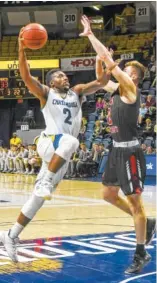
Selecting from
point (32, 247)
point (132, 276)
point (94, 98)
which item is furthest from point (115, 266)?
point (94, 98)

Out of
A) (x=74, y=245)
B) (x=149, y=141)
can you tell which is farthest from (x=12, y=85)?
(x=74, y=245)

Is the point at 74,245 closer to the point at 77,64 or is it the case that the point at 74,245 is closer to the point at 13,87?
the point at 13,87

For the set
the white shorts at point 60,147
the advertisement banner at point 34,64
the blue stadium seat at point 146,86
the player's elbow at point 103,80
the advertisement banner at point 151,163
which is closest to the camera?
the white shorts at point 60,147

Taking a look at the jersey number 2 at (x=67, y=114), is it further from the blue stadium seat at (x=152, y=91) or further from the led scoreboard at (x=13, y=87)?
the led scoreboard at (x=13, y=87)

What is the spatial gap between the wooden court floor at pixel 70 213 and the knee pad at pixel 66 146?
2180 millimetres

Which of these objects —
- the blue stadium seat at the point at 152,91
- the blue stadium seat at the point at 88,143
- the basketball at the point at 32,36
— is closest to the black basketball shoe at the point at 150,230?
the basketball at the point at 32,36

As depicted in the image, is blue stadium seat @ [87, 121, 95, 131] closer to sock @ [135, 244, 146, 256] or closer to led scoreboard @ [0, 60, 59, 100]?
led scoreboard @ [0, 60, 59, 100]

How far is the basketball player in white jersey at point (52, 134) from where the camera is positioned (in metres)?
5.48

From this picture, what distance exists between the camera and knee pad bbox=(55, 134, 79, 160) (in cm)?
551

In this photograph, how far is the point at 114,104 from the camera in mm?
5719

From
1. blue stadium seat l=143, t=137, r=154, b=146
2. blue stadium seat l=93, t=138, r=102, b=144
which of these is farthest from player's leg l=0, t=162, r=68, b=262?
blue stadium seat l=93, t=138, r=102, b=144

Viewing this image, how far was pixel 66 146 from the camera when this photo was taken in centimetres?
554

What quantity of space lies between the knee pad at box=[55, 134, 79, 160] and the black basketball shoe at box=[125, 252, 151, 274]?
1.22 meters

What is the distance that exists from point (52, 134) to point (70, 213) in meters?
4.18
